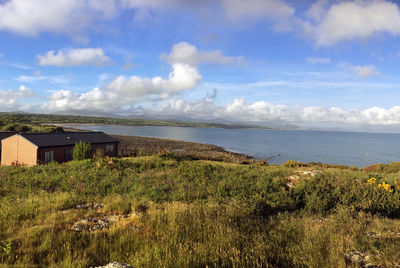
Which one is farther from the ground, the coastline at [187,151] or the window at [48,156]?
the window at [48,156]

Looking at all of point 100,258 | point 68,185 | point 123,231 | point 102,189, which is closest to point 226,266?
point 100,258

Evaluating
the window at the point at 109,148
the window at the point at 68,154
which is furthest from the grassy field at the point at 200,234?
the window at the point at 109,148

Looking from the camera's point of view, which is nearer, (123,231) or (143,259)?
(143,259)

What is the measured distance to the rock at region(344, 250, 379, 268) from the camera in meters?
4.52

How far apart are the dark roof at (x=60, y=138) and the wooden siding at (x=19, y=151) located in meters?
0.90

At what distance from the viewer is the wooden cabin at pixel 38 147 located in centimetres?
3219

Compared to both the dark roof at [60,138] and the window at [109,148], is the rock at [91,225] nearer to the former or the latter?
the dark roof at [60,138]

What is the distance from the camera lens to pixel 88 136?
4059 centimetres

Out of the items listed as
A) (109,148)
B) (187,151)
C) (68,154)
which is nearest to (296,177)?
(68,154)

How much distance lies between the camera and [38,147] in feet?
104

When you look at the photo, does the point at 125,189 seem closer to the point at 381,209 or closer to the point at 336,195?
the point at 336,195

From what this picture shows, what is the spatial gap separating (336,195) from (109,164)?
17342 millimetres

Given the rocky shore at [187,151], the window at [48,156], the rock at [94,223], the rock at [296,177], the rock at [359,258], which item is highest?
the rock at [359,258]

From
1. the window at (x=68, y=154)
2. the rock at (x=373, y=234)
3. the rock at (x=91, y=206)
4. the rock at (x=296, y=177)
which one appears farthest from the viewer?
the window at (x=68, y=154)
